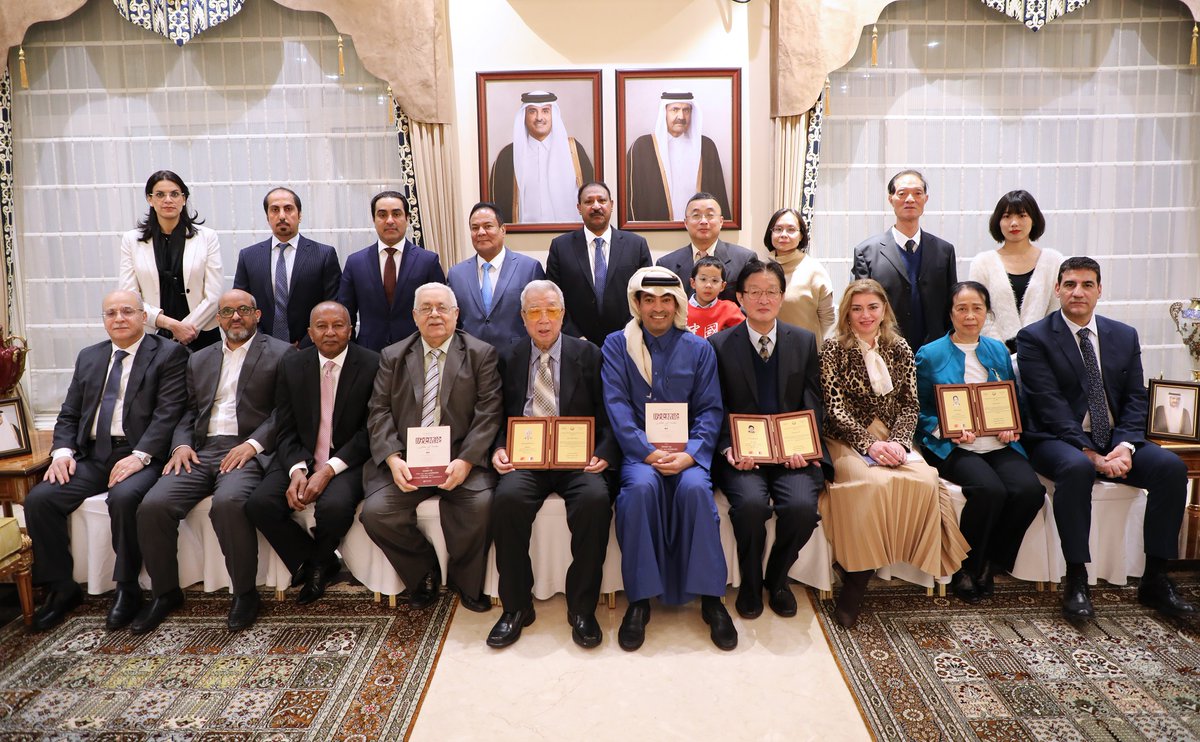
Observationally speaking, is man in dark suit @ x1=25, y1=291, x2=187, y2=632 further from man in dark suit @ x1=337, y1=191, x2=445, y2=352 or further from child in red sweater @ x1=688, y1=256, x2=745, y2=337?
child in red sweater @ x1=688, y1=256, x2=745, y2=337

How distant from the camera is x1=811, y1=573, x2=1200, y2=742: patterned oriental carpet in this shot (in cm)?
260

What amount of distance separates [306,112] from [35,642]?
12.1 feet

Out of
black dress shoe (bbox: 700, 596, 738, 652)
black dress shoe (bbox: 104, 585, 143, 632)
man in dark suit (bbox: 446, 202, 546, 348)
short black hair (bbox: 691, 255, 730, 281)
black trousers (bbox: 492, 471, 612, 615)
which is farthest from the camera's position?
man in dark suit (bbox: 446, 202, 546, 348)

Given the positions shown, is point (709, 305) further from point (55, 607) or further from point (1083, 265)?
point (55, 607)

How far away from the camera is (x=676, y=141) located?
531 centimetres

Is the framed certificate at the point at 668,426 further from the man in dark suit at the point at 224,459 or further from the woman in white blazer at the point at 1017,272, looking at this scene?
the woman in white blazer at the point at 1017,272

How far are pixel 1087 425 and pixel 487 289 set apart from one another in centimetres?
315

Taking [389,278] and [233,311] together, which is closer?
[233,311]

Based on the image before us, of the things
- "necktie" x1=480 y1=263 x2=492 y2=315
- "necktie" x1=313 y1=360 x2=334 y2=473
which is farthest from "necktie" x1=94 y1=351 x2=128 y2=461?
"necktie" x1=480 y1=263 x2=492 y2=315

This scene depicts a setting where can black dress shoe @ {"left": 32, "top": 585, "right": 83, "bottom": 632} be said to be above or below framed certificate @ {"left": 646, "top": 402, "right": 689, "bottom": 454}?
below

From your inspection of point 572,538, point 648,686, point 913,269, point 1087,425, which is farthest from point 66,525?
point 1087,425

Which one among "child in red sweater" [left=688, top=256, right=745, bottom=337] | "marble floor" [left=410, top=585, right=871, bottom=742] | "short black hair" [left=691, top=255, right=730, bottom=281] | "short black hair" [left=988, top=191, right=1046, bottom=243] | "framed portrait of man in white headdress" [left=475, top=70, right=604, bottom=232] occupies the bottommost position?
"marble floor" [left=410, top=585, right=871, bottom=742]

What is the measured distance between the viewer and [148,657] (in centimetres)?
312

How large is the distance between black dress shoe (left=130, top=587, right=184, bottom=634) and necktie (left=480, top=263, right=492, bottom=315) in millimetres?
2020
